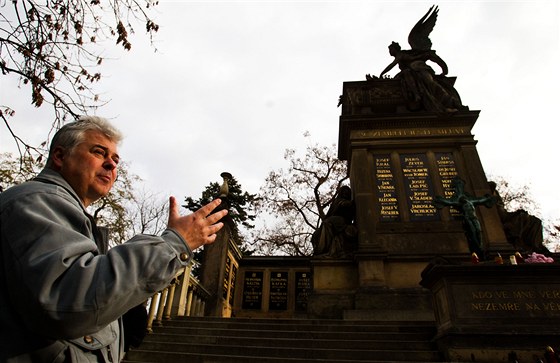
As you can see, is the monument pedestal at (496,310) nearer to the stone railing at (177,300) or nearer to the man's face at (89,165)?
the stone railing at (177,300)

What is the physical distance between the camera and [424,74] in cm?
1402

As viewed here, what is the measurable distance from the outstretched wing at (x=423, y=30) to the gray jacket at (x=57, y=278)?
17.2 m

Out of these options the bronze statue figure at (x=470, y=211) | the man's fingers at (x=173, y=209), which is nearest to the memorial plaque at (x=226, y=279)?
the bronze statue figure at (x=470, y=211)

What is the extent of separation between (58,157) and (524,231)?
40.6 ft

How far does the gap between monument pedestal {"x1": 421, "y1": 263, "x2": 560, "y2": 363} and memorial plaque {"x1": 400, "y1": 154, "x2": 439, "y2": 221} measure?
467 centimetres

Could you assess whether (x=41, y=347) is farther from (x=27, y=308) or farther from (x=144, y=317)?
(x=144, y=317)

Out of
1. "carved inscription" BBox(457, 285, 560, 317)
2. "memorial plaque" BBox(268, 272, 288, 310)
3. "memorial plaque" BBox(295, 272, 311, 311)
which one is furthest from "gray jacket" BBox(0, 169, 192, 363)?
"memorial plaque" BBox(268, 272, 288, 310)

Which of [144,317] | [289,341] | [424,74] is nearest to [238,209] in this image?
[424,74]

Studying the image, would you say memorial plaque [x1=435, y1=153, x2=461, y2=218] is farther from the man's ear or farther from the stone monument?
the man's ear

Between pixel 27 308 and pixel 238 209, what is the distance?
3256 centimetres

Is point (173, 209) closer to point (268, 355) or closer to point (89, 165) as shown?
point (89, 165)

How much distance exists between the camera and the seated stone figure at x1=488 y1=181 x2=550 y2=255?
9.89m

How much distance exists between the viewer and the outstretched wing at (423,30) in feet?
50.8

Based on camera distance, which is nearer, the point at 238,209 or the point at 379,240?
the point at 379,240
